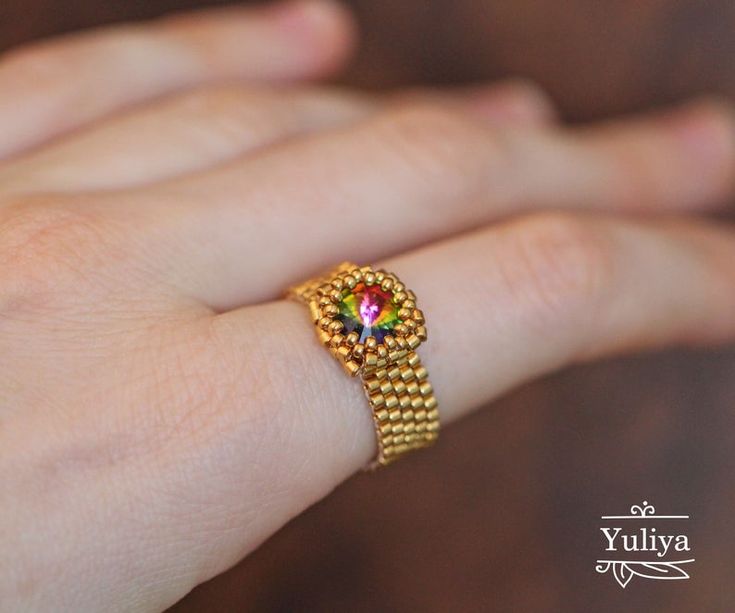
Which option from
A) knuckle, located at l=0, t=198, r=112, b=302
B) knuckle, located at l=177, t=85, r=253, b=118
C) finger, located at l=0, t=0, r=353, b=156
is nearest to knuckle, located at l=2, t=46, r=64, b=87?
finger, located at l=0, t=0, r=353, b=156

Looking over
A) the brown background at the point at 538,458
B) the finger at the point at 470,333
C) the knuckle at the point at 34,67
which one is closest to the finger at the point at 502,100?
the brown background at the point at 538,458

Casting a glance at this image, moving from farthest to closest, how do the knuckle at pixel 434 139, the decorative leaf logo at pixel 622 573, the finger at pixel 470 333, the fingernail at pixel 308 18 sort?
1. the fingernail at pixel 308 18
2. the knuckle at pixel 434 139
3. the decorative leaf logo at pixel 622 573
4. the finger at pixel 470 333

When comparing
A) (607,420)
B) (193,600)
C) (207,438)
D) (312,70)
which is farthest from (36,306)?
(607,420)

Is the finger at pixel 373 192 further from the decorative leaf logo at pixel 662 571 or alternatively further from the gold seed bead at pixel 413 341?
the decorative leaf logo at pixel 662 571

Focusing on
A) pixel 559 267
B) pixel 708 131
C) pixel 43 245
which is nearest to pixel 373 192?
pixel 559 267

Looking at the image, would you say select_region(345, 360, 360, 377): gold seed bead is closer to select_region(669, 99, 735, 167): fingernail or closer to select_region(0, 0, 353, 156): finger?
select_region(0, 0, 353, 156): finger

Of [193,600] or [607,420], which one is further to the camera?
[607,420]

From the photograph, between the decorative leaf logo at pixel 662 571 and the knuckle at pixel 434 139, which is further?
the knuckle at pixel 434 139

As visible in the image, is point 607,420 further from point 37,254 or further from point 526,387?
point 37,254
